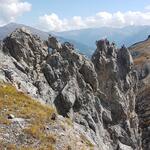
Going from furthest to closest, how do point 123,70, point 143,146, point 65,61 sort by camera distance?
1. point 123,70
2. point 143,146
3. point 65,61

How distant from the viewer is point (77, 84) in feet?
233

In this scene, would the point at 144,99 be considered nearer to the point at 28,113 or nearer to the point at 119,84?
the point at 119,84

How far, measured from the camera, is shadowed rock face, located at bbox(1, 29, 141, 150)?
60500mm

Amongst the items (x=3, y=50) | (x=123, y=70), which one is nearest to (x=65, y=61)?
(x=3, y=50)

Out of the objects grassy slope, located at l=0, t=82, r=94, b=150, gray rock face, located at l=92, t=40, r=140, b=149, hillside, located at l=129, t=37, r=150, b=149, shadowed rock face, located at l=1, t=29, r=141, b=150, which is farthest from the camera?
hillside, located at l=129, t=37, r=150, b=149

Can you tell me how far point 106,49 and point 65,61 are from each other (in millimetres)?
29879

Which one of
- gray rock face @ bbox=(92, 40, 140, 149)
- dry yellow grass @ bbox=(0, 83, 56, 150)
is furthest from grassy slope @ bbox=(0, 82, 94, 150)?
gray rock face @ bbox=(92, 40, 140, 149)

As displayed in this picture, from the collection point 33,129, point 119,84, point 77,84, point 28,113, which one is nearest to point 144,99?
point 119,84

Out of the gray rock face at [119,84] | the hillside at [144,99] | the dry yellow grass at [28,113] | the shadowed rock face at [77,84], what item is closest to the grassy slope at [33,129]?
the dry yellow grass at [28,113]

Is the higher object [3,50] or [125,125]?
[3,50]

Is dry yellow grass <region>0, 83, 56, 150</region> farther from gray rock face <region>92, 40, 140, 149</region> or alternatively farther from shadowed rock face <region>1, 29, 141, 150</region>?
gray rock face <region>92, 40, 140, 149</region>

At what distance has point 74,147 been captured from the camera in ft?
123

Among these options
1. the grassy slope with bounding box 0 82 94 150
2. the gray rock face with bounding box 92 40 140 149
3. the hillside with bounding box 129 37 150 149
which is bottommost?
the hillside with bounding box 129 37 150 149

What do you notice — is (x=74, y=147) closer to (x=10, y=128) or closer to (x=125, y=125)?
(x=10, y=128)
